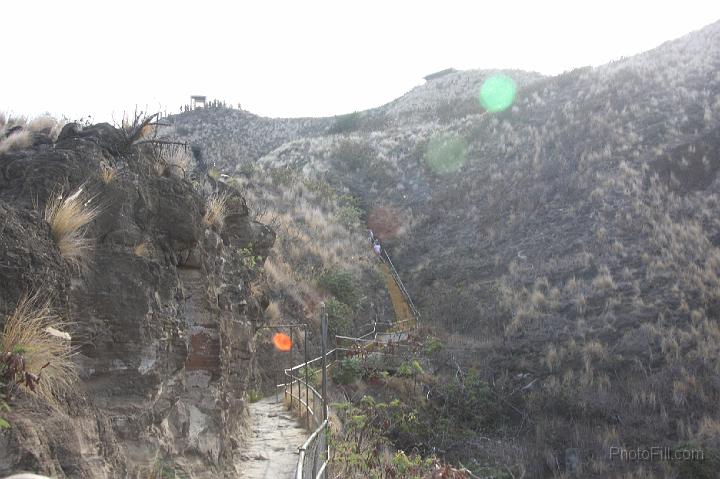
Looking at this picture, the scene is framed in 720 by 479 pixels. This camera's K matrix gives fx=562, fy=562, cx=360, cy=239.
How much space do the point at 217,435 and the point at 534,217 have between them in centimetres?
2389

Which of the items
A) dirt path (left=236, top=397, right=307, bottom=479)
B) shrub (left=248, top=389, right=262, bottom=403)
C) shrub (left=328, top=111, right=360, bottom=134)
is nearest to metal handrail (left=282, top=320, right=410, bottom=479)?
dirt path (left=236, top=397, right=307, bottom=479)

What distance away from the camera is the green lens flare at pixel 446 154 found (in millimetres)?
38531

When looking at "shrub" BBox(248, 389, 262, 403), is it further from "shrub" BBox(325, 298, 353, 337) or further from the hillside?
"shrub" BBox(325, 298, 353, 337)

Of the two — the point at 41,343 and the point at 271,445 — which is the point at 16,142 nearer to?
the point at 41,343

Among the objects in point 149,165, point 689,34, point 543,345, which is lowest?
point 543,345

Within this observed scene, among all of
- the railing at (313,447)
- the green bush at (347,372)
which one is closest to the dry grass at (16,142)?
the railing at (313,447)

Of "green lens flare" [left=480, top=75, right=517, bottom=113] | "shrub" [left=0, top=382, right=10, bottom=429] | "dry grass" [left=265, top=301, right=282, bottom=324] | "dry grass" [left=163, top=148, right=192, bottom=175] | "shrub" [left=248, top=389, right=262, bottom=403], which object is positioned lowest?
"shrub" [left=248, top=389, right=262, bottom=403]

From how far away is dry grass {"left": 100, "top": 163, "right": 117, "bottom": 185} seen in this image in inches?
226

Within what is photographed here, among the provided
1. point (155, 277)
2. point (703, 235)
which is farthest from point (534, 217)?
point (155, 277)

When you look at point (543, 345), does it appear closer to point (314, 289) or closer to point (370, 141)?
point (314, 289)

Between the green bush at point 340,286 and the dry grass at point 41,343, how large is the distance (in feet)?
60.6

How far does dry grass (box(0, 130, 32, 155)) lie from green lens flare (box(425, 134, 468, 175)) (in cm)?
3299

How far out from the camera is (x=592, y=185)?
2795 cm

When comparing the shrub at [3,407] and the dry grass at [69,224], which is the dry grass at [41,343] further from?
the dry grass at [69,224]
